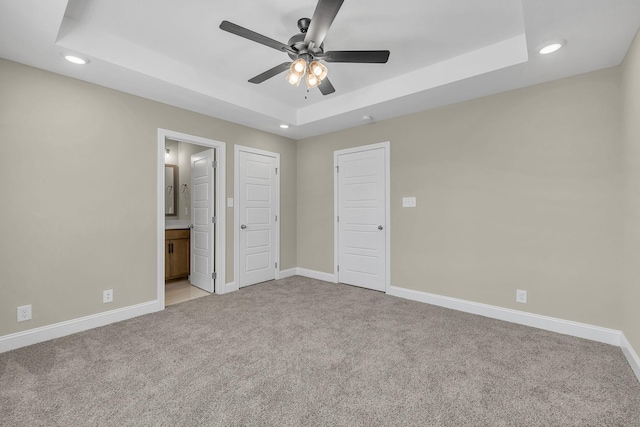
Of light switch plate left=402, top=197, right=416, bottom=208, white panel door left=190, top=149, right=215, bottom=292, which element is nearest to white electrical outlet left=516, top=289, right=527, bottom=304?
light switch plate left=402, top=197, right=416, bottom=208

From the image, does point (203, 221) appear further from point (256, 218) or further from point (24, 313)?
point (24, 313)

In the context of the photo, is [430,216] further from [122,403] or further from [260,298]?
[122,403]

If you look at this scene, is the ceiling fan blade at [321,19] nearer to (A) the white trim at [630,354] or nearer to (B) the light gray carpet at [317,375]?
(B) the light gray carpet at [317,375]

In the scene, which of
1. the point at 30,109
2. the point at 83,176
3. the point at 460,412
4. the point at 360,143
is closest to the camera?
the point at 460,412

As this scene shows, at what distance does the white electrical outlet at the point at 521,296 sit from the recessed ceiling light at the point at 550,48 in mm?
2259

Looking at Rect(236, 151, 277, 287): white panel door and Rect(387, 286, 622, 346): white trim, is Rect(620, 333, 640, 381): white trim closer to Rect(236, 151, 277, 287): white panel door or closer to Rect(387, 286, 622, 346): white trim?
Rect(387, 286, 622, 346): white trim

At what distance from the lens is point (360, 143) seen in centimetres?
437

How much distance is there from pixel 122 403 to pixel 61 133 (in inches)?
97.7

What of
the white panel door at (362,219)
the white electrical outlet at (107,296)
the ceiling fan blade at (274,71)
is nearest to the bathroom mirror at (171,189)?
the white electrical outlet at (107,296)

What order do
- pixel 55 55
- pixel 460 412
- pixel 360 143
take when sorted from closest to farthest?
1. pixel 460 412
2. pixel 55 55
3. pixel 360 143

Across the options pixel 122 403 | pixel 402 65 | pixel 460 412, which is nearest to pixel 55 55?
pixel 122 403

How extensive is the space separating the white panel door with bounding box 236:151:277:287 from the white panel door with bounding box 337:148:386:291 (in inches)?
44.5

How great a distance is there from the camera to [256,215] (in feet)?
15.0

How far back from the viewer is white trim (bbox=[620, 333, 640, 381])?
207 centimetres
